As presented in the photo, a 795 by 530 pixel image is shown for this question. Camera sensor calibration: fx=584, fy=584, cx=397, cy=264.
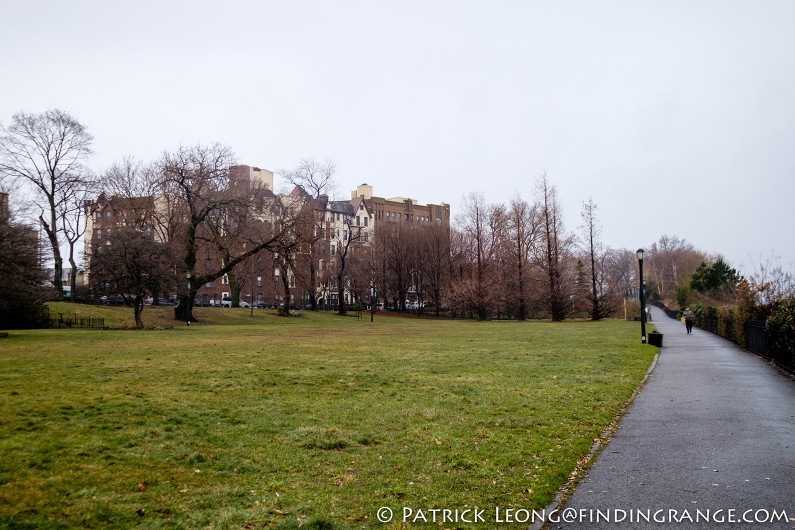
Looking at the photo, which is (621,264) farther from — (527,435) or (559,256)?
(527,435)

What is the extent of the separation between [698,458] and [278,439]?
5.86m

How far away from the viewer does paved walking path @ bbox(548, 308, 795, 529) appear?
19.7 ft

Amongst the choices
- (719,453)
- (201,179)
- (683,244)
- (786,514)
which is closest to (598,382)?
(719,453)

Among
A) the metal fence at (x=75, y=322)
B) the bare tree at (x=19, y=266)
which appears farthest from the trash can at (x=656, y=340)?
the metal fence at (x=75, y=322)

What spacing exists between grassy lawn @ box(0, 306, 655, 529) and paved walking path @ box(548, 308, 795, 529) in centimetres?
56

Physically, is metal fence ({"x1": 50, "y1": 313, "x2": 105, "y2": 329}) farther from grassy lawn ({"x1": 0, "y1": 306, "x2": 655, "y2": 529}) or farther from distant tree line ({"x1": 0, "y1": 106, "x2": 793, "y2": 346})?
grassy lawn ({"x1": 0, "y1": 306, "x2": 655, "y2": 529})

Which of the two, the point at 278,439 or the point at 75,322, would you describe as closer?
the point at 278,439

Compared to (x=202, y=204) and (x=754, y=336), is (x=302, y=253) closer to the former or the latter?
(x=202, y=204)

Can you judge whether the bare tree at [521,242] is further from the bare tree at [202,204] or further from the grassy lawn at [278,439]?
the grassy lawn at [278,439]

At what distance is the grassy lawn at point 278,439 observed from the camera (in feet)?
19.3

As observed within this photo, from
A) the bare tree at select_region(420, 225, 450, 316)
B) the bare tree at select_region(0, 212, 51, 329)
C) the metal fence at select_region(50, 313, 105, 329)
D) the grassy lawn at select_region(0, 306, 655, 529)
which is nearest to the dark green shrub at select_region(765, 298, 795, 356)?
the grassy lawn at select_region(0, 306, 655, 529)

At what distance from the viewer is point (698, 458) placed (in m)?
7.81

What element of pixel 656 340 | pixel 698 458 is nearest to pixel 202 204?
pixel 656 340

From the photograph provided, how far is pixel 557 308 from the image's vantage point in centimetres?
6725
